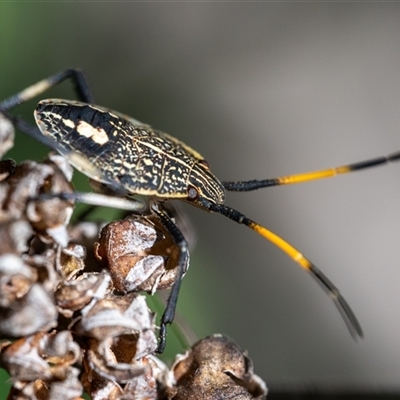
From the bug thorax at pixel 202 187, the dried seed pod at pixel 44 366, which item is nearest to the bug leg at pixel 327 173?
the bug thorax at pixel 202 187

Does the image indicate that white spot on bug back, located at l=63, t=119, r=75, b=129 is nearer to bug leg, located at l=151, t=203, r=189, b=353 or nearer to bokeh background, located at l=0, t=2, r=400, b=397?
bug leg, located at l=151, t=203, r=189, b=353

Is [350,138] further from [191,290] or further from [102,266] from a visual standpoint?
[102,266]

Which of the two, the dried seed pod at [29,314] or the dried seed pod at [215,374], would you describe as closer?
the dried seed pod at [29,314]

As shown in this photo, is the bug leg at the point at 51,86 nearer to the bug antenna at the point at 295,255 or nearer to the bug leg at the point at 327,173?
the bug antenna at the point at 295,255

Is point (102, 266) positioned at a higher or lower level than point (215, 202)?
higher

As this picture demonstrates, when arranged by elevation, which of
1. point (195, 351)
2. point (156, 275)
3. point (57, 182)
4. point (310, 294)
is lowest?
point (310, 294)

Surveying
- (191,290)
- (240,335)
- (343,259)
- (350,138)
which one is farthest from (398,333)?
(191,290)

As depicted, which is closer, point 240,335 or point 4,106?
point 4,106
